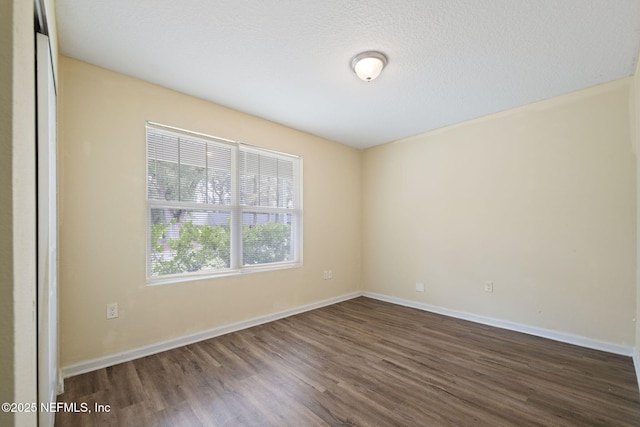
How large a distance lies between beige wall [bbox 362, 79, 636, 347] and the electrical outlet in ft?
11.3

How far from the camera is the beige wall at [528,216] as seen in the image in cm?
254

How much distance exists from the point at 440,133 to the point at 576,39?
1804mm

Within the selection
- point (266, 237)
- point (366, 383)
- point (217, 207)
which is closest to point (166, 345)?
point (217, 207)

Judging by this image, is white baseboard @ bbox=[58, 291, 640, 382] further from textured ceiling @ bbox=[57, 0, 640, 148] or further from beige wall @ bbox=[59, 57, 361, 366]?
textured ceiling @ bbox=[57, 0, 640, 148]

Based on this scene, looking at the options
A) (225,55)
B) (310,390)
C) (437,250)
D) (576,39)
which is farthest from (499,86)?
(310,390)

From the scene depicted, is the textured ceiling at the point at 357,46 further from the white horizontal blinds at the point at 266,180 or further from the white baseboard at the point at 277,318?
the white baseboard at the point at 277,318

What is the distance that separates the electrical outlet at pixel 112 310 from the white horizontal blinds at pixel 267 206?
49.8 inches

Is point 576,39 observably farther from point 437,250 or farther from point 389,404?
point 389,404

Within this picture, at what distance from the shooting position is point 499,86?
2.63 m

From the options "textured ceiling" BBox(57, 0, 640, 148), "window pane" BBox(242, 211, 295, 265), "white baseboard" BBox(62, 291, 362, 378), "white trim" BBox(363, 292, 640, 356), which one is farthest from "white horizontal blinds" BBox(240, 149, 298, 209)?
"white trim" BBox(363, 292, 640, 356)

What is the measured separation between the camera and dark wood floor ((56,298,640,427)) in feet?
5.60

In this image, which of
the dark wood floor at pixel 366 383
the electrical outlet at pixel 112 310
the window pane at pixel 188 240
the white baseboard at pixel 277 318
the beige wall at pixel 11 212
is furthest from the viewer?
the window pane at pixel 188 240

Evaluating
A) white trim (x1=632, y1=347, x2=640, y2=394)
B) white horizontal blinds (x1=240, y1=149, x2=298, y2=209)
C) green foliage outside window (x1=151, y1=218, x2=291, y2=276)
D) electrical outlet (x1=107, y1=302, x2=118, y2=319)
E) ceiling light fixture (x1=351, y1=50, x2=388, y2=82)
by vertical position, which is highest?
ceiling light fixture (x1=351, y1=50, x2=388, y2=82)

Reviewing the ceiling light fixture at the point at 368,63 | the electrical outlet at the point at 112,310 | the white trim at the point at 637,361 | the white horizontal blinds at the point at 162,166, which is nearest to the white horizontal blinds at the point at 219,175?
the white horizontal blinds at the point at 162,166
